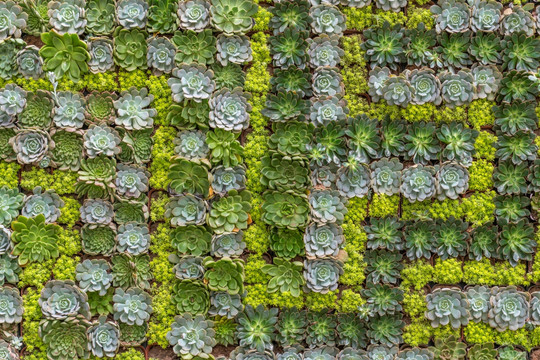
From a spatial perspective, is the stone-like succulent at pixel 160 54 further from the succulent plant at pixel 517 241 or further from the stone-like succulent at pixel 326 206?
the succulent plant at pixel 517 241

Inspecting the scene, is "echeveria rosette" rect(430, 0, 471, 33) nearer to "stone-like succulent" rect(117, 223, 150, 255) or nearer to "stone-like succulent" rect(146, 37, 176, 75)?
"stone-like succulent" rect(146, 37, 176, 75)

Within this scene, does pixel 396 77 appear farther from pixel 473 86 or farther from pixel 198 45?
pixel 198 45

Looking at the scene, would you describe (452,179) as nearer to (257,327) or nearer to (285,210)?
(285,210)

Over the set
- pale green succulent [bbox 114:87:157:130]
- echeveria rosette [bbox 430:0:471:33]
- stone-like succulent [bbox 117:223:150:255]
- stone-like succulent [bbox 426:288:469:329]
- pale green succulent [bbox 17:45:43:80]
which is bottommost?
stone-like succulent [bbox 426:288:469:329]

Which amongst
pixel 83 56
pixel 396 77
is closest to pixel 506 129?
pixel 396 77

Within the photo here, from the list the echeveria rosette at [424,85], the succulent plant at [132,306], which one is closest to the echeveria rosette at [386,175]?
the echeveria rosette at [424,85]

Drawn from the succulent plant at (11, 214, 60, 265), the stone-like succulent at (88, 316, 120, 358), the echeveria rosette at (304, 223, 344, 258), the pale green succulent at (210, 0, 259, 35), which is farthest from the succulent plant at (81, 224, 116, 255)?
the pale green succulent at (210, 0, 259, 35)

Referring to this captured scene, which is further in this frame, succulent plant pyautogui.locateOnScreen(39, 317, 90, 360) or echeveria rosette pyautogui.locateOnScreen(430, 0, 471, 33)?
echeveria rosette pyautogui.locateOnScreen(430, 0, 471, 33)
